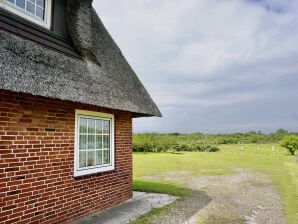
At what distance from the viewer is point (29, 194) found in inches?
195

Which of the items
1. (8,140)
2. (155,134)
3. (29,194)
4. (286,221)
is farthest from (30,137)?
(155,134)

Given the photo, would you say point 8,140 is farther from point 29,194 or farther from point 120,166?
point 120,166

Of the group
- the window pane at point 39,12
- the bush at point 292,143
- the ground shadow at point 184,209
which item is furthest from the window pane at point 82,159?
the bush at point 292,143

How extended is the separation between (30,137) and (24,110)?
525mm

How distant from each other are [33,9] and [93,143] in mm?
3406

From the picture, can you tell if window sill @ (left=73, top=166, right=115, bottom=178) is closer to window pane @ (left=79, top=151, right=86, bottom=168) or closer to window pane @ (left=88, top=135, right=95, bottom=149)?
window pane @ (left=79, top=151, right=86, bottom=168)

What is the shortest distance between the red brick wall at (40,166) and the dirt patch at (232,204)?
188cm

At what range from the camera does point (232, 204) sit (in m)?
8.16

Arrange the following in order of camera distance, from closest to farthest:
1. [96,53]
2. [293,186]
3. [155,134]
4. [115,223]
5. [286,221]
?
[115,223] → [286,221] → [96,53] → [293,186] → [155,134]

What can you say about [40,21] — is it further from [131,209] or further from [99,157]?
[131,209]

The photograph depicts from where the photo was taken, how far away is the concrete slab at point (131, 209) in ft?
20.0

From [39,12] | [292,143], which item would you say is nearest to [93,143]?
[39,12]

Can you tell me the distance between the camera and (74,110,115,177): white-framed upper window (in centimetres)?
634

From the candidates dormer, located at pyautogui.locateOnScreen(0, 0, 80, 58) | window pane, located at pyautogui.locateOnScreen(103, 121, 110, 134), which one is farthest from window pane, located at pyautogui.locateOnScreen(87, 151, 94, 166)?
dormer, located at pyautogui.locateOnScreen(0, 0, 80, 58)
